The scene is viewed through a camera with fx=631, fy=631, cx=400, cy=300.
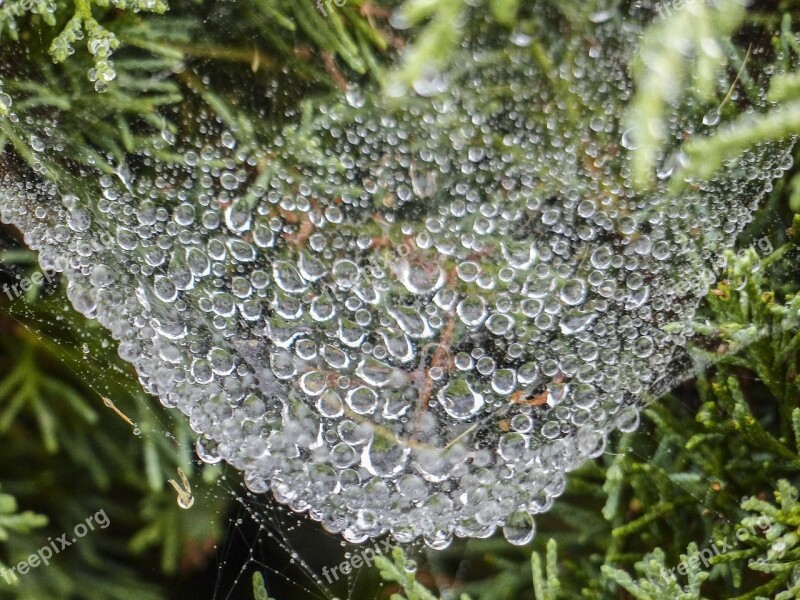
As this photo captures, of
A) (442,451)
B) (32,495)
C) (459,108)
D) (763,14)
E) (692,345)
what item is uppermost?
(763,14)

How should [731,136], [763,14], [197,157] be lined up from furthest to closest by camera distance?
[197,157]
[763,14]
[731,136]

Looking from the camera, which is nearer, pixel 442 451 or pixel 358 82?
pixel 442 451

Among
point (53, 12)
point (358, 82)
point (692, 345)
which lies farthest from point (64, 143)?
point (692, 345)

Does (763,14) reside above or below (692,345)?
above

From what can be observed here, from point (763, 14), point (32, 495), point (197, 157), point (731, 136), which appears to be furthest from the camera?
point (32, 495)

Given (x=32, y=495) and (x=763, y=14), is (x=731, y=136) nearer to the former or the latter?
(x=763, y=14)

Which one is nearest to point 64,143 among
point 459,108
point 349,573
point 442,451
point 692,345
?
point 459,108
